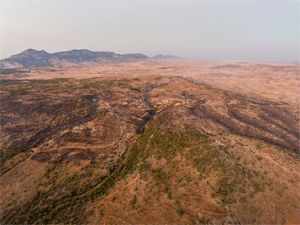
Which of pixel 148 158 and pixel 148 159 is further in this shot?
pixel 148 158

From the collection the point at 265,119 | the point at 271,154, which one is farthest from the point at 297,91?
the point at 271,154

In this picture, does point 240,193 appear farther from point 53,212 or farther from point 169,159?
point 53,212

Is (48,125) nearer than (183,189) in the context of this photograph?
No

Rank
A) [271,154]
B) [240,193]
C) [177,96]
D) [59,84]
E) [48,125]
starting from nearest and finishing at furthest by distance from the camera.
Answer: [240,193] < [271,154] < [48,125] < [177,96] < [59,84]
